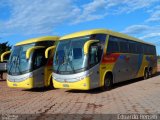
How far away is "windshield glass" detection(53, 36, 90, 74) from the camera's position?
46.8 ft

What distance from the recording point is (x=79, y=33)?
1534cm

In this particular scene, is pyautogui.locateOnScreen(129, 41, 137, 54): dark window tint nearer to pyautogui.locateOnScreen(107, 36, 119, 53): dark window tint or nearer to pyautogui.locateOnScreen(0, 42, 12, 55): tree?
pyautogui.locateOnScreen(107, 36, 119, 53): dark window tint

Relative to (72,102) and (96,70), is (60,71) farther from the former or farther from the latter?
(72,102)

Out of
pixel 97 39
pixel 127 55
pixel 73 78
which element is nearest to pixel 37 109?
pixel 73 78

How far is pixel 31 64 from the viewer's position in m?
16.0

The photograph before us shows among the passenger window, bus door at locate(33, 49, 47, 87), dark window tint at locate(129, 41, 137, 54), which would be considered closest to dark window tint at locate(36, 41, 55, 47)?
bus door at locate(33, 49, 47, 87)

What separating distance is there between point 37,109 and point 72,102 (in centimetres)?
186

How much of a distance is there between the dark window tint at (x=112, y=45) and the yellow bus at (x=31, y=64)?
10.0ft

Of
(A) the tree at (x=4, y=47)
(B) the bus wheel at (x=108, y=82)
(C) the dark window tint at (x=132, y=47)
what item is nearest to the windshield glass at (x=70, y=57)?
(B) the bus wheel at (x=108, y=82)

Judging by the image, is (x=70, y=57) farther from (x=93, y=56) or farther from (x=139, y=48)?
(x=139, y=48)

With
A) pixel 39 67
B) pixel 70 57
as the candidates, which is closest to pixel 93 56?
pixel 70 57

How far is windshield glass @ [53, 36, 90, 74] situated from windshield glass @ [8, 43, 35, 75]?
5.93 ft

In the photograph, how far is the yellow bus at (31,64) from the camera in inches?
631

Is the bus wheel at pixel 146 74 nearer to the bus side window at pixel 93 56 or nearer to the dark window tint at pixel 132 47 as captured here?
the dark window tint at pixel 132 47
